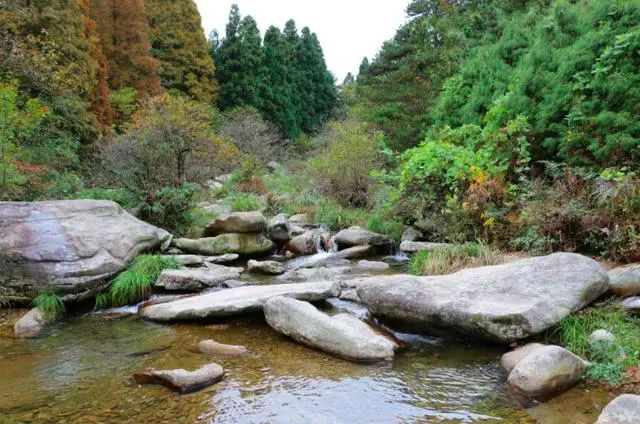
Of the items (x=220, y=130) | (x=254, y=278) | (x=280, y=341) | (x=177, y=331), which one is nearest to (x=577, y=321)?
(x=280, y=341)

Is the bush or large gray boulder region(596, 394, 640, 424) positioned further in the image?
the bush

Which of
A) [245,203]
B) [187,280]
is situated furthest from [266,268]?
[245,203]

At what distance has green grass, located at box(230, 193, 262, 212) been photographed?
12.2m

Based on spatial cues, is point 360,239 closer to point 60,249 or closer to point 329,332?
point 329,332

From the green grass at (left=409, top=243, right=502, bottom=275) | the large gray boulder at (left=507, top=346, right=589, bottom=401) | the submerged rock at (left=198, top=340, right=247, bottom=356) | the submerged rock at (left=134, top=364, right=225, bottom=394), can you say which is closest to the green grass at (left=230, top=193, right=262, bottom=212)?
the green grass at (left=409, top=243, right=502, bottom=275)

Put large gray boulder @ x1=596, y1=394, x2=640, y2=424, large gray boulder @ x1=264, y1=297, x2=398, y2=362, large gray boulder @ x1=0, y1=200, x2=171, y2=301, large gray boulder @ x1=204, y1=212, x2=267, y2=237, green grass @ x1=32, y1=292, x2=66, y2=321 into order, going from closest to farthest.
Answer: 1. large gray boulder @ x1=596, y1=394, x2=640, y2=424
2. large gray boulder @ x1=264, y1=297, x2=398, y2=362
3. green grass @ x1=32, y1=292, x2=66, y2=321
4. large gray boulder @ x1=0, y1=200, x2=171, y2=301
5. large gray boulder @ x1=204, y1=212, x2=267, y2=237

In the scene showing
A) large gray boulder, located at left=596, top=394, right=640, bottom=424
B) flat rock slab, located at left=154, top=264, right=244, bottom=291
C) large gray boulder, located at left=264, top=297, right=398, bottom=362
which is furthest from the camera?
flat rock slab, located at left=154, top=264, right=244, bottom=291

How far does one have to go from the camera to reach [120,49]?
818 inches

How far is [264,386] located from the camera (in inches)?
161

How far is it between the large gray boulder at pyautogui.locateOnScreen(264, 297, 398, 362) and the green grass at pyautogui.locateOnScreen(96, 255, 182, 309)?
2.39m

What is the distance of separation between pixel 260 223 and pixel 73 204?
3776mm

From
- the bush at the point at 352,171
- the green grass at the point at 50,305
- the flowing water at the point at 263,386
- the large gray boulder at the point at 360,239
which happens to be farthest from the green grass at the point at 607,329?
the bush at the point at 352,171

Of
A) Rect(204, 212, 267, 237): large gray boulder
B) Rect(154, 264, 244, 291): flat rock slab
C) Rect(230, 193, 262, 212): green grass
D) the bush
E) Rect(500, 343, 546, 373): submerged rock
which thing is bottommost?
Rect(500, 343, 546, 373): submerged rock

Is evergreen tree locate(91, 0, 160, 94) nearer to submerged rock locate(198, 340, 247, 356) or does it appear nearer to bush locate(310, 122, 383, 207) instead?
bush locate(310, 122, 383, 207)
